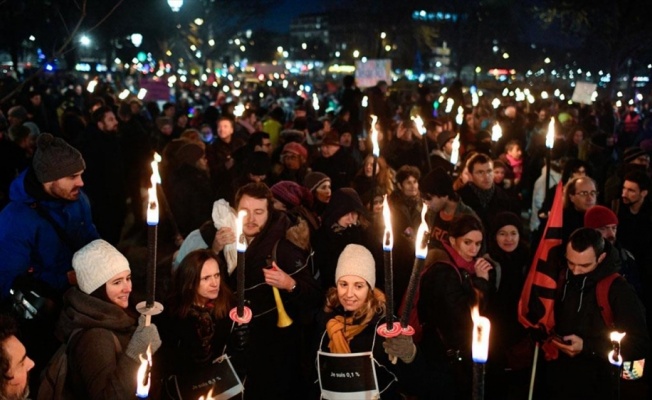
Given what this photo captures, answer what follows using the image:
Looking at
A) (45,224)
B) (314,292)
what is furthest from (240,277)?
A: (45,224)

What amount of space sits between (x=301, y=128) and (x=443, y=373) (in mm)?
8262

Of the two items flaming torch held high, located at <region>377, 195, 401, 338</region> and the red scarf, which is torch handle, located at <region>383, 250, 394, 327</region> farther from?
the red scarf

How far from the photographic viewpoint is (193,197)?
7.11 metres

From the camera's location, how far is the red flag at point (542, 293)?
4289mm

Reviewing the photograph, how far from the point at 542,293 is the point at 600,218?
1.44m

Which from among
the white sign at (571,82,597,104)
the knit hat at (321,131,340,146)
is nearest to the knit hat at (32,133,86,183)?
the knit hat at (321,131,340,146)

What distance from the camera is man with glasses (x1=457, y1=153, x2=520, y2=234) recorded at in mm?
6965

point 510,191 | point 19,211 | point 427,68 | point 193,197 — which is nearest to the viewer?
point 19,211

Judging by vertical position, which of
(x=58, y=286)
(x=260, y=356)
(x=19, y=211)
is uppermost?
(x=19, y=211)

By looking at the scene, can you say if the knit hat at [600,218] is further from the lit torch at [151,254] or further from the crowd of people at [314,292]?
the lit torch at [151,254]

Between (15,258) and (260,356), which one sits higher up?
(15,258)

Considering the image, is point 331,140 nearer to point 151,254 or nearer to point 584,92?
point 151,254

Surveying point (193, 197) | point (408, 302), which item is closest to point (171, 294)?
point (408, 302)

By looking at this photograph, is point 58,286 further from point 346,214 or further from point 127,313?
point 346,214
